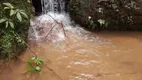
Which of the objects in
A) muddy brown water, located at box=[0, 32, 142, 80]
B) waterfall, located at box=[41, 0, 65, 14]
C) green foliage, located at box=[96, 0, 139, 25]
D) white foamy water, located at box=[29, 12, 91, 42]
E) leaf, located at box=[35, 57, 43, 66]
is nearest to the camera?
muddy brown water, located at box=[0, 32, 142, 80]

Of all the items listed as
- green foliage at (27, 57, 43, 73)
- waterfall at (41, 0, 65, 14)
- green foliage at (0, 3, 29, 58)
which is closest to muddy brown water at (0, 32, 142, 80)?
green foliage at (27, 57, 43, 73)

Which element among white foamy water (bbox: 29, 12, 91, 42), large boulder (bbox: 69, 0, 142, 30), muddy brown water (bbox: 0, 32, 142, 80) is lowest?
muddy brown water (bbox: 0, 32, 142, 80)

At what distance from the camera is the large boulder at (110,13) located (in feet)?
17.9

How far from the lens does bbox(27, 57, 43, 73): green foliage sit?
404cm

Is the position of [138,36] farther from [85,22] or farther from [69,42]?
[69,42]

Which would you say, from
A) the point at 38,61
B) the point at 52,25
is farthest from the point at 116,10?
the point at 38,61

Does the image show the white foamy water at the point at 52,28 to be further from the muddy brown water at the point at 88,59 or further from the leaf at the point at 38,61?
the leaf at the point at 38,61

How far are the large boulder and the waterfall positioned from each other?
2.48 feet

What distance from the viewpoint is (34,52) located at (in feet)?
15.0

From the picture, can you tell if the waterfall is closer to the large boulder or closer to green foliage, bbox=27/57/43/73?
the large boulder

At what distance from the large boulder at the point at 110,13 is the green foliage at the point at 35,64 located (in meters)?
1.89

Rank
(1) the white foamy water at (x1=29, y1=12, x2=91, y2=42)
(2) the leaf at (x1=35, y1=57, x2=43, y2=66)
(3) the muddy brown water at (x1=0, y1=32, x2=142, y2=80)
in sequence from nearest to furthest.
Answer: (3) the muddy brown water at (x1=0, y1=32, x2=142, y2=80) < (2) the leaf at (x1=35, y1=57, x2=43, y2=66) < (1) the white foamy water at (x1=29, y1=12, x2=91, y2=42)

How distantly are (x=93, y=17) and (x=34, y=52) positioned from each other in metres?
1.81

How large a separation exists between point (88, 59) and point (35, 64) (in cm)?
107
